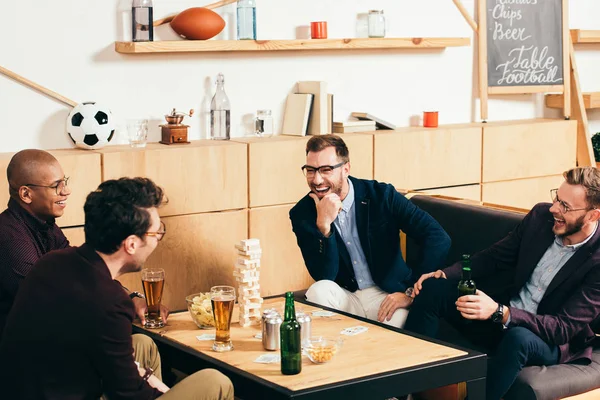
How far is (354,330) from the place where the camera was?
3311mm

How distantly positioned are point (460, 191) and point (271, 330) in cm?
281

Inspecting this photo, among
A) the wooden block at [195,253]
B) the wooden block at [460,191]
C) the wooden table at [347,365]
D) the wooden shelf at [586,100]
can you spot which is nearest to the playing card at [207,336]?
the wooden table at [347,365]

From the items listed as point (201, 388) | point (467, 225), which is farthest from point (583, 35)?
point (201, 388)

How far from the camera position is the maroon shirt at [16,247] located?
332 cm

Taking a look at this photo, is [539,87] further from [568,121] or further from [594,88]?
[594,88]

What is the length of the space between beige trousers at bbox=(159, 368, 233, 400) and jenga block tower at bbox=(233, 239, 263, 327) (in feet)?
2.10

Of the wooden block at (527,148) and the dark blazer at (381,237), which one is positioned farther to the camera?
the wooden block at (527,148)

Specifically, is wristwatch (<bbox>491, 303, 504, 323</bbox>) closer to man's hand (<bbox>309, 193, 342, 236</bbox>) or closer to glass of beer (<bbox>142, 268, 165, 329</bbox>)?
man's hand (<bbox>309, 193, 342, 236</bbox>)

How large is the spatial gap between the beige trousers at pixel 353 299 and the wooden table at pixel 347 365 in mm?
556

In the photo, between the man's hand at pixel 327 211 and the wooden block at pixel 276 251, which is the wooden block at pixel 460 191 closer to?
the wooden block at pixel 276 251

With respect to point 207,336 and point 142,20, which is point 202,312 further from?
point 142,20

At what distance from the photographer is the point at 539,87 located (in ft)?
20.3

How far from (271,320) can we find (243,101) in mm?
2285

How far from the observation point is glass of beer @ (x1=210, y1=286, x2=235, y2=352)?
121 inches
